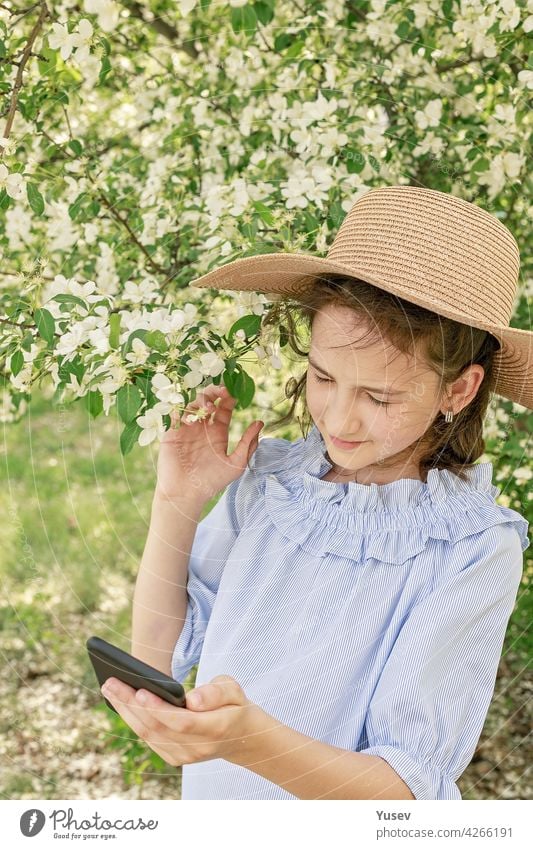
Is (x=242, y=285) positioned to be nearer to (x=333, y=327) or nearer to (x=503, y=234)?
(x=333, y=327)

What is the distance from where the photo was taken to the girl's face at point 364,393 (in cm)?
106

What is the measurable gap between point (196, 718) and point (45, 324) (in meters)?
0.56

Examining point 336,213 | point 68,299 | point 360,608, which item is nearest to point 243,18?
point 336,213

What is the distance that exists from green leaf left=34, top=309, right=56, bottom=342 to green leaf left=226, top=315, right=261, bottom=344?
0.79ft

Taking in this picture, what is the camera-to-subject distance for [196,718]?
89 centimetres

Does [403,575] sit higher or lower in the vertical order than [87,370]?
lower

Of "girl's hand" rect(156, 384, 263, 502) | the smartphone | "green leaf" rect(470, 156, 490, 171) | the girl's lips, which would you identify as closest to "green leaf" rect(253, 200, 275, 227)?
"girl's hand" rect(156, 384, 263, 502)

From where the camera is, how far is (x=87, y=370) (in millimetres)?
1152

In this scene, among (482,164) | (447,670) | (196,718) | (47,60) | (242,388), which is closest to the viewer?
(196,718)

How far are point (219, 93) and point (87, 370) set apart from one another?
917 millimetres

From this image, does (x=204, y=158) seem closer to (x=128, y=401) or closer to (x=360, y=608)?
(x=128, y=401)

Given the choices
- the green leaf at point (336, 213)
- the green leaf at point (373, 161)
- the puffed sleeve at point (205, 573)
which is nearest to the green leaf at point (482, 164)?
the green leaf at point (373, 161)

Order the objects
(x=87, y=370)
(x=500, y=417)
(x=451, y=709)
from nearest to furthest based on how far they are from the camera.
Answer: (x=451, y=709) → (x=87, y=370) → (x=500, y=417)
